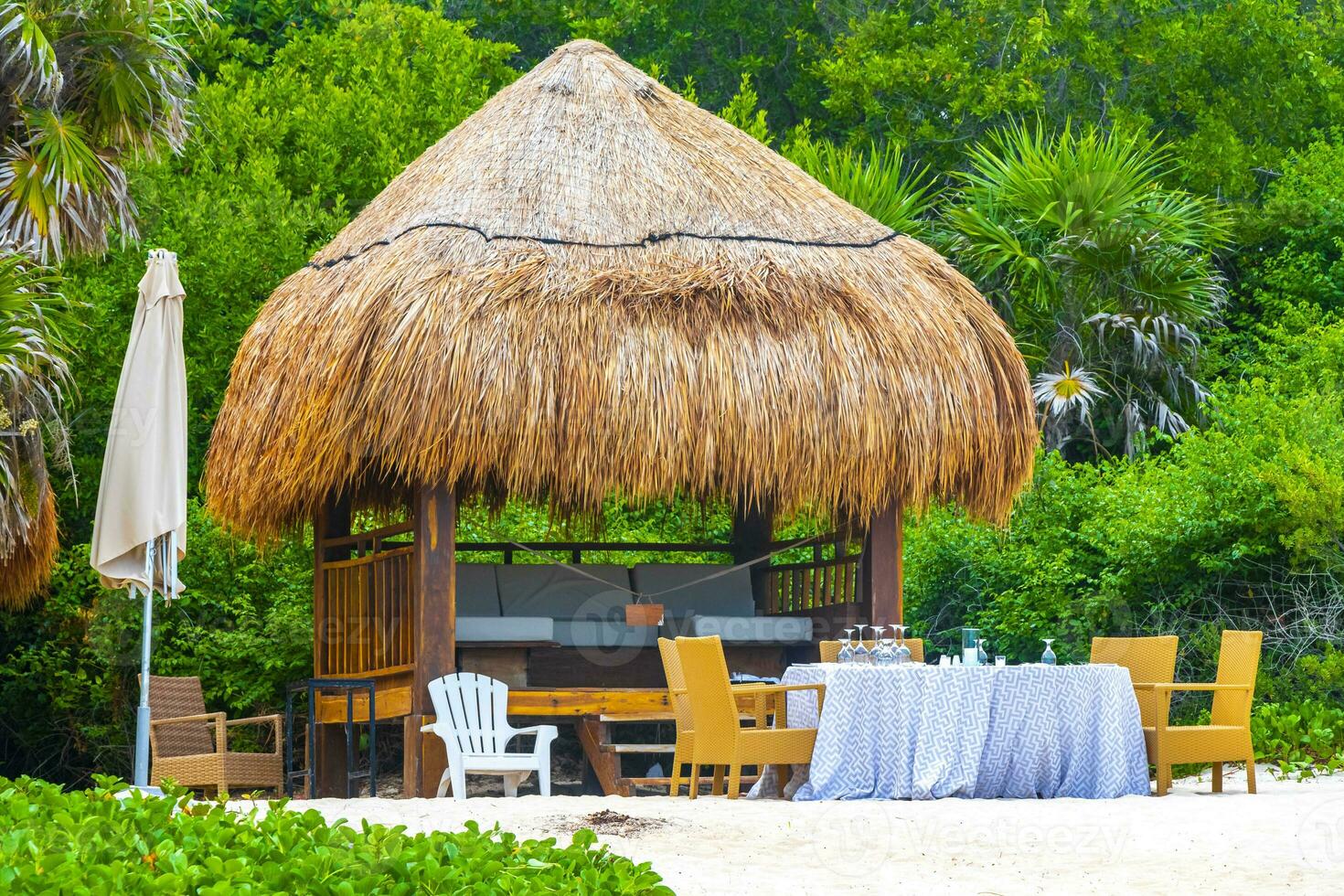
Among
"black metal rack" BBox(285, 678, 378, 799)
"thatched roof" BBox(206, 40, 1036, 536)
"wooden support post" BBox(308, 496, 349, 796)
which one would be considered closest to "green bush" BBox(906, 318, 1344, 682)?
"thatched roof" BBox(206, 40, 1036, 536)

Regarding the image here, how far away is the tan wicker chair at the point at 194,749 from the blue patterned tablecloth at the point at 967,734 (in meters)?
3.59

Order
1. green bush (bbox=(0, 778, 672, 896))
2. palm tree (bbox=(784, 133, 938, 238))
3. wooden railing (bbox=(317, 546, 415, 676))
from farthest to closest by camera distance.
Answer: palm tree (bbox=(784, 133, 938, 238)) → wooden railing (bbox=(317, 546, 415, 676)) → green bush (bbox=(0, 778, 672, 896))

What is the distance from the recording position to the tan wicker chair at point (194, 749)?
9484 mm

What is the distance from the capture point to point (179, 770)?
9516 millimetres

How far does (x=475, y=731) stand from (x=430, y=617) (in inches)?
27.2

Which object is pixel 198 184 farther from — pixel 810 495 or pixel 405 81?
pixel 810 495

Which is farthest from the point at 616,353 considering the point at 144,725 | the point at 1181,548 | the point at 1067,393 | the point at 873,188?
the point at 873,188

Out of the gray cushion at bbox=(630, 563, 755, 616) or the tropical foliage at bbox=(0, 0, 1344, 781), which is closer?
the tropical foliage at bbox=(0, 0, 1344, 781)

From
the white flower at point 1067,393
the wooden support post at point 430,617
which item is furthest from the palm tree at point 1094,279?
the wooden support post at point 430,617

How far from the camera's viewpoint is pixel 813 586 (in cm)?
1134

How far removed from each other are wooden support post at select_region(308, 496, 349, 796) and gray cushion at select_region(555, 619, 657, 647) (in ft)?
4.95

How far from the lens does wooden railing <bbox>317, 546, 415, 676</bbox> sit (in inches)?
385

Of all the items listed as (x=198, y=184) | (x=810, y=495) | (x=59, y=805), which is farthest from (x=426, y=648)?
(x=198, y=184)

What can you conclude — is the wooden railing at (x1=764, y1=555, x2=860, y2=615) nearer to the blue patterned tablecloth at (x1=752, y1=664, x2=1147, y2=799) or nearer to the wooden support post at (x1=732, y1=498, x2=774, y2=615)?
the wooden support post at (x1=732, y1=498, x2=774, y2=615)
